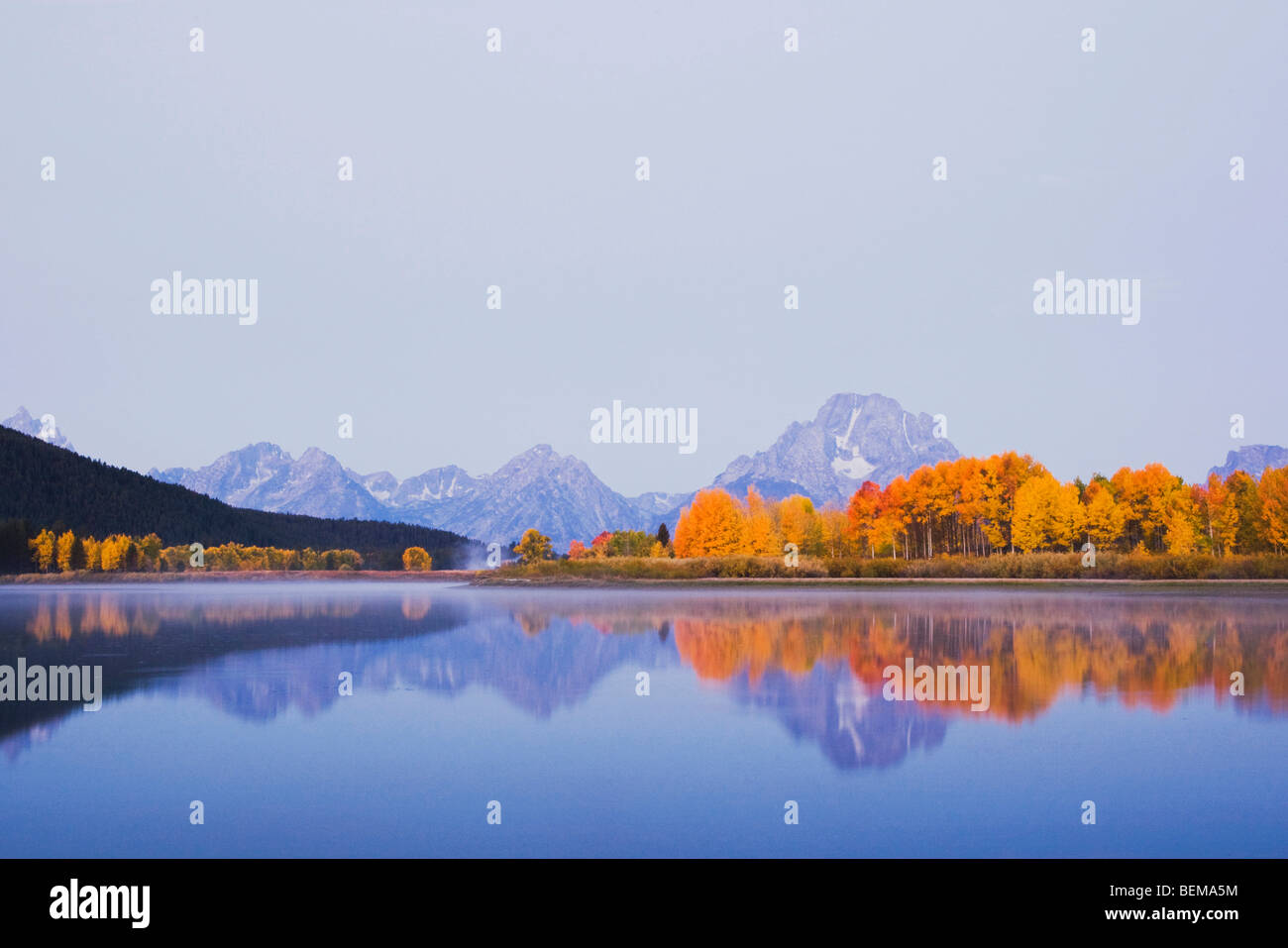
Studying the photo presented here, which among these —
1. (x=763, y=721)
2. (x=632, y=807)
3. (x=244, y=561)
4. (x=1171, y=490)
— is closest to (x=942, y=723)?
(x=763, y=721)

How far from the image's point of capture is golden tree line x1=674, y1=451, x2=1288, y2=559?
3182 inches

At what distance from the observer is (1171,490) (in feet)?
287

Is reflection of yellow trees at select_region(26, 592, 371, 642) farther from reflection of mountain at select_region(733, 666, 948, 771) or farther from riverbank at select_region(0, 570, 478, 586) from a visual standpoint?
riverbank at select_region(0, 570, 478, 586)

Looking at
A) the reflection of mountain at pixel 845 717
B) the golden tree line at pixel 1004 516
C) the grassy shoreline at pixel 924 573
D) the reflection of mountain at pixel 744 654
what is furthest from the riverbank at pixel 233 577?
the reflection of mountain at pixel 845 717

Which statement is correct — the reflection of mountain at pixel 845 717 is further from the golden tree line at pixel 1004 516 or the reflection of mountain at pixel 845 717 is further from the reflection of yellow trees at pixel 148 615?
the golden tree line at pixel 1004 516

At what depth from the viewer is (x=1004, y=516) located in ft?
291

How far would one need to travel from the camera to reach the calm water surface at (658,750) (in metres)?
11.5

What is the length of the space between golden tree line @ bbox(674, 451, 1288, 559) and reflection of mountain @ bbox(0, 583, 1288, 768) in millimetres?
33181

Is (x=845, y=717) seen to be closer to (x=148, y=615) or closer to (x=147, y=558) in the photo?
(x=148, y=615)

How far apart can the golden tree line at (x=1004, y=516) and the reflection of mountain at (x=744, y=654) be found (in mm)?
33181

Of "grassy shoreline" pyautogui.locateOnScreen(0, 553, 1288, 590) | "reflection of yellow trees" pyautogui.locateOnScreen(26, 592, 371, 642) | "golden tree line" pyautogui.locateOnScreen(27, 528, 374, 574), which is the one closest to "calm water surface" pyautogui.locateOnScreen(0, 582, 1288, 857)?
"reflection of yellow trees" pyautogui.locateOnScreen(26, 592, 371, 642)

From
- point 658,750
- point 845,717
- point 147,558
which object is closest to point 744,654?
point 845,717
